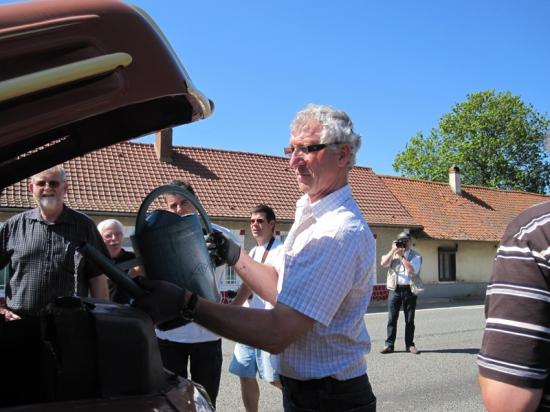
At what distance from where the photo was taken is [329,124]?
2.23m

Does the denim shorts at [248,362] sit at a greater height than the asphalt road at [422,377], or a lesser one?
greater

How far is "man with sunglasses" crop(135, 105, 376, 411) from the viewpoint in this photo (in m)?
1.98

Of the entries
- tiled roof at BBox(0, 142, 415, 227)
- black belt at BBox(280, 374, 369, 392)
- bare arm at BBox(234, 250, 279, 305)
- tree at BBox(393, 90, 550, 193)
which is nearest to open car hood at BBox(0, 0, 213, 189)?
black belt at BBox(280, 374, 369, 392)

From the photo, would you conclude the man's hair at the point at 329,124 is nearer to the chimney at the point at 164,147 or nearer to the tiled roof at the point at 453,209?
the chimney at the point at 164,147

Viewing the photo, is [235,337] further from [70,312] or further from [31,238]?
[31,238]

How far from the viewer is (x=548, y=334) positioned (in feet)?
4.48

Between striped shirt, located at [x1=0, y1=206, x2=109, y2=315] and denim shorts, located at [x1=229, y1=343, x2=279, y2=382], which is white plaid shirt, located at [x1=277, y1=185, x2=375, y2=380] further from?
denim shorts, located at [x1=229, y1=343, x2=279, y2=382]

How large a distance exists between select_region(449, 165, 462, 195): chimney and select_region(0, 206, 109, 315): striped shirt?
1036 inches

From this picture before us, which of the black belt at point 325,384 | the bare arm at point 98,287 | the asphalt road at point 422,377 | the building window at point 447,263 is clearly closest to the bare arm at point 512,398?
the black belt at point 325,384

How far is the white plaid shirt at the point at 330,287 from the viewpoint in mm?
2008

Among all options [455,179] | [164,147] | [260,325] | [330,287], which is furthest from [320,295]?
[455,179]

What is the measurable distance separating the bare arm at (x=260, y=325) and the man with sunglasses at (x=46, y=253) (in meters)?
1.75

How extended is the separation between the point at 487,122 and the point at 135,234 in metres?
46.6

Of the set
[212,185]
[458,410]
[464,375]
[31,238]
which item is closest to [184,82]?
[31,238]
